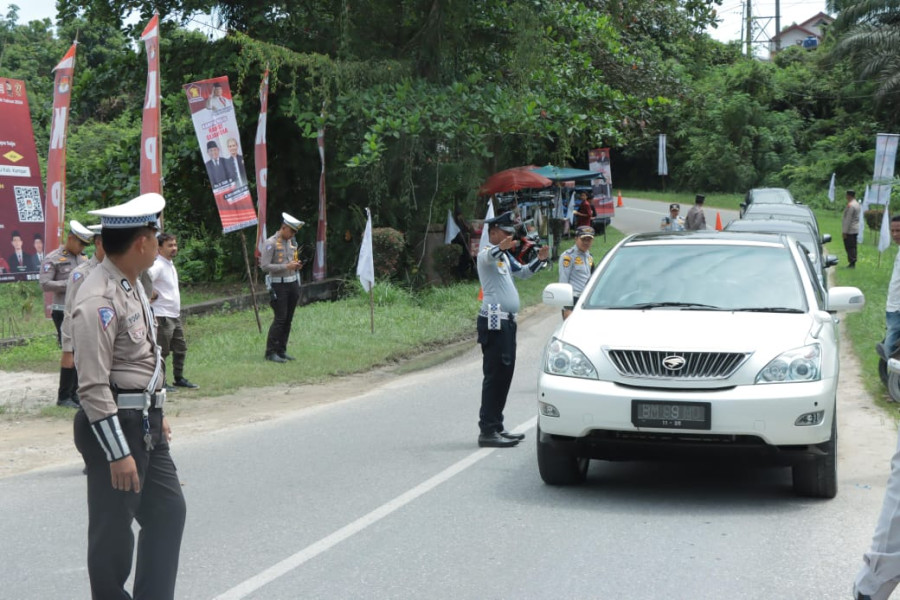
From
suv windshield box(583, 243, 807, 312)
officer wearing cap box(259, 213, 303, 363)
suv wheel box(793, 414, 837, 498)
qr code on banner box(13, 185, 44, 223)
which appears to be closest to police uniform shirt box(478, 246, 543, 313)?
suv windshield box(583, 243, 807, 312)

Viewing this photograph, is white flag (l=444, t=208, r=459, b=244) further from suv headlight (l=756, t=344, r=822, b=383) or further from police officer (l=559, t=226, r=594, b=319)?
suv headlight (l=756, t=344, r=822, b=383)

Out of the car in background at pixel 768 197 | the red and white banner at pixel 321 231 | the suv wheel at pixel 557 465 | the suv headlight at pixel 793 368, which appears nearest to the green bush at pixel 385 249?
the red and white banner at pixel 321 231

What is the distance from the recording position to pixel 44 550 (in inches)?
251

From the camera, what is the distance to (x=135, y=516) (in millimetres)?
4496

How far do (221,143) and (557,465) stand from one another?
31.0 ft

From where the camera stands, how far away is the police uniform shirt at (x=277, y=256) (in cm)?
1437

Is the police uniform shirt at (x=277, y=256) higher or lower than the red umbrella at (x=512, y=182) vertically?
higher

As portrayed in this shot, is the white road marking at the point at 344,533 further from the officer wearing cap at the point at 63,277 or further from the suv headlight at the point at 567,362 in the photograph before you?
the officer wearing cap at the point at 63,277

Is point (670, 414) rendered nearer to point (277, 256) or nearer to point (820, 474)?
point (820, 474)

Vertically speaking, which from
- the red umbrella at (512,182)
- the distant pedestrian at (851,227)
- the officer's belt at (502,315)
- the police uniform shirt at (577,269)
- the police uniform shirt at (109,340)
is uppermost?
the police uniform shirt at (109,340)

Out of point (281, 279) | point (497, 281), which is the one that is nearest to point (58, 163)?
point (281, 279)

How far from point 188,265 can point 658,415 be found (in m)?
20.3

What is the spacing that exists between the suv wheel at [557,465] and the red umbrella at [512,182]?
19.2m

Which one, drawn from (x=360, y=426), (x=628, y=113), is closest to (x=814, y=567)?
(x=360, y=426)
